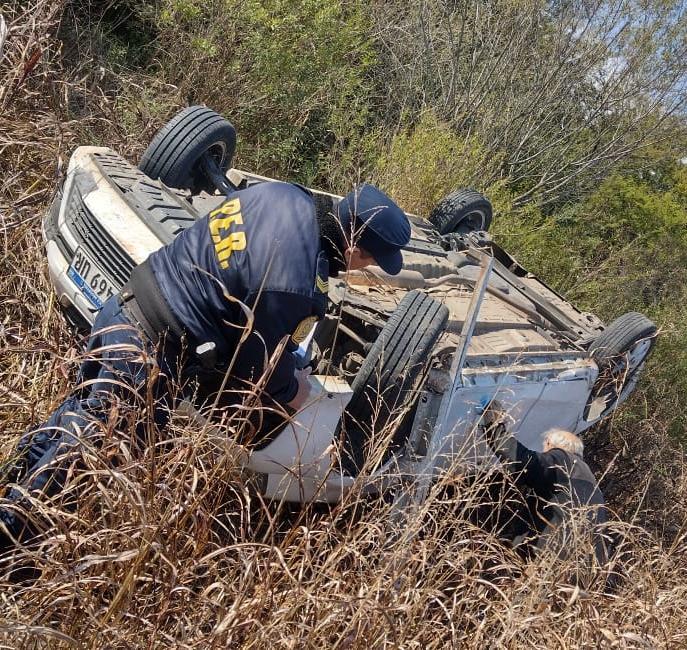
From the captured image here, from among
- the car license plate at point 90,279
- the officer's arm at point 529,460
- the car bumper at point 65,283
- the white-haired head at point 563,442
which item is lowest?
the car bumper at point 65,283

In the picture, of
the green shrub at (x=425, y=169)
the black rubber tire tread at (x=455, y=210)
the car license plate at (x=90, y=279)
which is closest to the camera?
the car license plate at (x=90, y=279)

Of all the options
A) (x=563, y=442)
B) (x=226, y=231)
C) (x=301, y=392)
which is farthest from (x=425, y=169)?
(x=226, y=231)

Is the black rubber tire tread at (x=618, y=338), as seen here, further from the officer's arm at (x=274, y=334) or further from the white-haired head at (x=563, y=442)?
the officer's arm at (x=274, y=334)

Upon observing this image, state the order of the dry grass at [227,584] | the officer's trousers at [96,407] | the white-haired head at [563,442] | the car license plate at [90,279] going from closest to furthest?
the dry grass at [227,584], the officer's trousers at [96,407], the car license plate at [90,279], the white-haired head at [563,442]

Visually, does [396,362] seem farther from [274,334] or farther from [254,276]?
[254,276]

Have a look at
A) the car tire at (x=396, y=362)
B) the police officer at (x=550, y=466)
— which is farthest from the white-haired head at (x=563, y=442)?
the car tire at (x=396, y=362)

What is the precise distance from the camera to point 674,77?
328 inches

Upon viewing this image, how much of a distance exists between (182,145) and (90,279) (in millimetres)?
1211

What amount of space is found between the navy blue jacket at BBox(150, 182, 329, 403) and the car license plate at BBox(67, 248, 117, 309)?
0.52 m

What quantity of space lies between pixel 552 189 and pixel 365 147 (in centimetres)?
303

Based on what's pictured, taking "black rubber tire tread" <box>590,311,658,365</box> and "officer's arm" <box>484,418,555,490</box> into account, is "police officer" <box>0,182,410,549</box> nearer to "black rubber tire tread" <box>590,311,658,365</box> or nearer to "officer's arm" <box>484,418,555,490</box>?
"officer's arm" <box>484,418,555,490</box>

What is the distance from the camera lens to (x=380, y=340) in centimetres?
289

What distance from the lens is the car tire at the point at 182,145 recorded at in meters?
3.82

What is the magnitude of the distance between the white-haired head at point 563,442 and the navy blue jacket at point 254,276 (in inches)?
64.6
